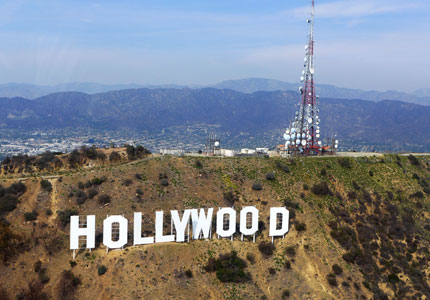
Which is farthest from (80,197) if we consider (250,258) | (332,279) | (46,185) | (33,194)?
(332,279)

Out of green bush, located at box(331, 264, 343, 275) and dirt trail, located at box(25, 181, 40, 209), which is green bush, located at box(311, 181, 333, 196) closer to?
green bush, located at box(331, 264, 343, 275)

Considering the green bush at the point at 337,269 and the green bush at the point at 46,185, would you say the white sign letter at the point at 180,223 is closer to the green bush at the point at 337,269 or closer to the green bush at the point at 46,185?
the green bush at the point at 46,185

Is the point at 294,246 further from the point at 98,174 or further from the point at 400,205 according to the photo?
the point at 98,174

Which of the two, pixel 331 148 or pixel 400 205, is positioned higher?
pixel 331 148

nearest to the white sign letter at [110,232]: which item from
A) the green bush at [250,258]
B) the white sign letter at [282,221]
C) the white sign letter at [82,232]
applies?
the white sign letter at [82,232]

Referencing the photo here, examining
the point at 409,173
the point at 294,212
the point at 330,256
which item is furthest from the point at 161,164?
the point at 409,173

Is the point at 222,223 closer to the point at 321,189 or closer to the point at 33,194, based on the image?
the point at 321,189
